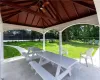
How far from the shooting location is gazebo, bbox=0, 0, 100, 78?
3.89 metres

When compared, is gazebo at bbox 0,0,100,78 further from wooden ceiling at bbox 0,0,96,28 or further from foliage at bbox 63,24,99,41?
foliage at bbox 63,24,99,41

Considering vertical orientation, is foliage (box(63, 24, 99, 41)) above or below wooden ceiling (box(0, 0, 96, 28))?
below

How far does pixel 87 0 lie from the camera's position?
369 cm

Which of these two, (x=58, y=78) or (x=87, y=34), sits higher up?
(x=87, y=34)

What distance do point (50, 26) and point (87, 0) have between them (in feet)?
15.1

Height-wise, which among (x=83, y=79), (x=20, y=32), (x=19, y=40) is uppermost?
(x=20, y=32)


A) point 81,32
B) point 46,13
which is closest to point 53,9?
point 46,13

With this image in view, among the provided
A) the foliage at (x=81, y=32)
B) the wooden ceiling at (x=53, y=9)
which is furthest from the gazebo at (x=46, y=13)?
the foliage at (x=81, y=32)

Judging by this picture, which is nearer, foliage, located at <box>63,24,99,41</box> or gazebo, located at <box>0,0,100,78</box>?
gazebo, located at <box>0,0,100,78</box>

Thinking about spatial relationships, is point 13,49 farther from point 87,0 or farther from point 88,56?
point 87,0

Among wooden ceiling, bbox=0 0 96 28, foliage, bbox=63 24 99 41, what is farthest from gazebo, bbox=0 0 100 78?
foliage, bbox=63 24 99 41

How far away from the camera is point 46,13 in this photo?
229 inches

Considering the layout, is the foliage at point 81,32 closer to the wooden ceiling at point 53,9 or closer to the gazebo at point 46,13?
the gazebo at point 46,13

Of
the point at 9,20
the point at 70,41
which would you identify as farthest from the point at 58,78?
the point at 70,41
